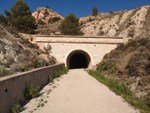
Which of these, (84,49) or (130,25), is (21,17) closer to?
(84,49)

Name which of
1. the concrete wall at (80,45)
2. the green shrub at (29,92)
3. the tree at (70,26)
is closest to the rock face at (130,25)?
the tree at (70,26)

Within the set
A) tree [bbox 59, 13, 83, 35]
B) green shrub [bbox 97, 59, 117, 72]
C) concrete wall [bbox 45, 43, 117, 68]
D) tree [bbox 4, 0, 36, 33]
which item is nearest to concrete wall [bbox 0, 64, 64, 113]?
green shrub [bbox 97, 59, 117, 72]

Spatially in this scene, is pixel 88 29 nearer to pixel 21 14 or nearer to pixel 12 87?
pixel 21 14

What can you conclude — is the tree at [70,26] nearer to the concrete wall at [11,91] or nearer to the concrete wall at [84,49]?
the concrete wall at [84,49]

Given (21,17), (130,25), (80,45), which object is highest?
(21,17)

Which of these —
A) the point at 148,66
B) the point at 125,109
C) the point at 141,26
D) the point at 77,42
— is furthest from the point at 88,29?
the point at 125,109

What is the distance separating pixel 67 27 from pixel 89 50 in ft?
50.5

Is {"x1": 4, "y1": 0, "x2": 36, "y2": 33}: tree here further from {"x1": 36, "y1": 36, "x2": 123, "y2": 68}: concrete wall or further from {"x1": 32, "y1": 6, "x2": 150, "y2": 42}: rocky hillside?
{"x1": 32, "y1": 6, "x2": 150, "y2": 42}: rocky hillside

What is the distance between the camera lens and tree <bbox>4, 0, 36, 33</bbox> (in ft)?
72.2

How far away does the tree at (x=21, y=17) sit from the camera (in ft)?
72.2

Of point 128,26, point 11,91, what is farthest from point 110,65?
point 128,26

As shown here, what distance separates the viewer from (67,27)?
29.0m

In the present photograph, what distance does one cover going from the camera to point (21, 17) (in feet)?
72.7

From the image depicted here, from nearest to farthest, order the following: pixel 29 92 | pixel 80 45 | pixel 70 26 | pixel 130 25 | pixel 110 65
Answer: pixel 29 92
pixel 110 65
pixel 80 45
pixel 70 26
pixel 130 25
